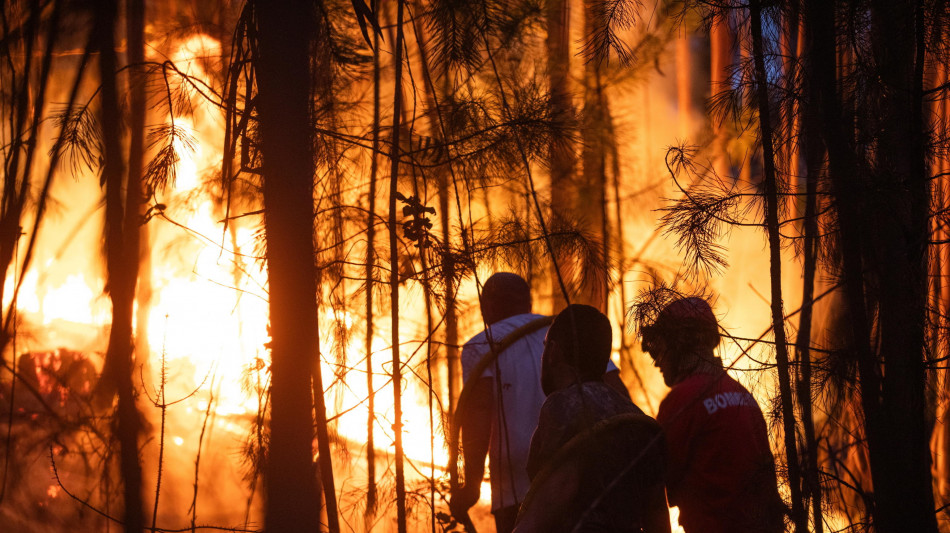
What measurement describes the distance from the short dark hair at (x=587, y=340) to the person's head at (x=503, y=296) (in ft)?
A: 2.43

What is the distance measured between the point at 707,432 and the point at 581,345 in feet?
1.69

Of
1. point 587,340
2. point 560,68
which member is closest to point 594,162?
point 560,68

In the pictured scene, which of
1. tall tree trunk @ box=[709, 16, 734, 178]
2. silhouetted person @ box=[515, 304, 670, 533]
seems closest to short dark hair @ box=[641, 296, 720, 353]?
silhouetted person @ box=[515, 304, 670, 533]

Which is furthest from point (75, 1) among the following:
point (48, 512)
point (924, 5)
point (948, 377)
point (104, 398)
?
point (948, 377)

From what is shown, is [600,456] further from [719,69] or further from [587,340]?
[719,69]

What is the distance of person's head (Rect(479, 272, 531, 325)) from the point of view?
2078 millimetres

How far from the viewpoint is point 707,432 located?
1628 millimetres

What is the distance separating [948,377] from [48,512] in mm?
4192

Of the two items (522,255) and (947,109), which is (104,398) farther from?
(947,109)

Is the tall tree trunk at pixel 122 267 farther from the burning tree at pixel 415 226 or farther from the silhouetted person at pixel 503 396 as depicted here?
the silhouetted person at pixel 503 396

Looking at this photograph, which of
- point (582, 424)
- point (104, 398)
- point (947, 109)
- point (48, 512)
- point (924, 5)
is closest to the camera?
point (582, 424)

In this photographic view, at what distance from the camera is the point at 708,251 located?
1577 mm

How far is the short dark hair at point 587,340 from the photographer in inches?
51.8

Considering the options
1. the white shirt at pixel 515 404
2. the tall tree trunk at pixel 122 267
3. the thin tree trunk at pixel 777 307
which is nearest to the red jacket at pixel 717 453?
the thin tree trunk at pixel 777 307
